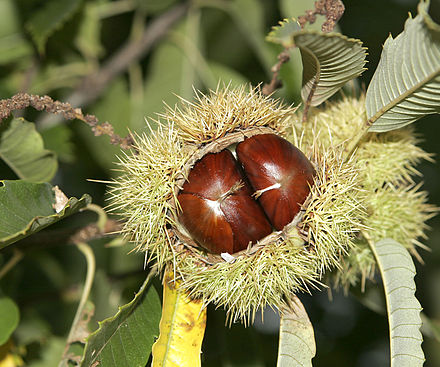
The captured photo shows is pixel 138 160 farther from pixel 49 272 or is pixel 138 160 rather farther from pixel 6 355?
pixel 49 272

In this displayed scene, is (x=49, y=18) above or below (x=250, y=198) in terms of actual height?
A: above

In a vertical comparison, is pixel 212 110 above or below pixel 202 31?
below

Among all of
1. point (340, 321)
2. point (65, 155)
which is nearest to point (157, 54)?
point (65, 155)

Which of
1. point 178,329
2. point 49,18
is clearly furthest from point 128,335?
point 49,18

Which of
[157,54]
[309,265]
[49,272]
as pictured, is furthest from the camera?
[157,54]

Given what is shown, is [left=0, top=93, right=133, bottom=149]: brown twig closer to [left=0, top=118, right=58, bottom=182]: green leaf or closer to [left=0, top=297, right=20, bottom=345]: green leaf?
[left=0, top=118, right=58, bottom=182]: green leaf

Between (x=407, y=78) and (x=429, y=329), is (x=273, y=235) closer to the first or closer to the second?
(x=407, y=78)

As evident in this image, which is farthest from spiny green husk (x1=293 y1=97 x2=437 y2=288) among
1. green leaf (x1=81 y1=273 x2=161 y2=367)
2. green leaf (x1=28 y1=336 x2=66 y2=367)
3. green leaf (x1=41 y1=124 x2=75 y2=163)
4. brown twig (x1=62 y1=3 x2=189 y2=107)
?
brown twig (x1=62 y1=3 x2=189 y2=107)
